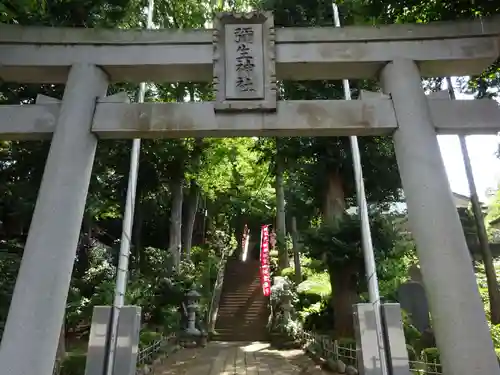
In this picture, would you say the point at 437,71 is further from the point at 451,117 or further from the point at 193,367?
the point at 193,367

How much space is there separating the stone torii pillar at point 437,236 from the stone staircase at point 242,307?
521 inches

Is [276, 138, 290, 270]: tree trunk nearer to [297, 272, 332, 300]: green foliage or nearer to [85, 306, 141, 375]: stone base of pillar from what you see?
[297, 272, 332, 300]: green foliage

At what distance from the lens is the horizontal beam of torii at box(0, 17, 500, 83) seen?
510cm

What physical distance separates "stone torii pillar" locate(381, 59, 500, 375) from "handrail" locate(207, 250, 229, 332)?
14.4 m

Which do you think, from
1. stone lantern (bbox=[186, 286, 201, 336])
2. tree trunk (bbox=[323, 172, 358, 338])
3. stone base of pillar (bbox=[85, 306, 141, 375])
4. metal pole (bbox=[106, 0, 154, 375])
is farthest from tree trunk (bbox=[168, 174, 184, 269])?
stone base of pillar (bbox=[85, 306, 141, 375])

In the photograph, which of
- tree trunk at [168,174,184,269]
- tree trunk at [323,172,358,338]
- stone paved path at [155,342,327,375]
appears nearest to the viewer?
stone paved path at [155,342,327,375]

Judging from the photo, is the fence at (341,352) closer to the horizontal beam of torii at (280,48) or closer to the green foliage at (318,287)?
the green foliage at (318,287)

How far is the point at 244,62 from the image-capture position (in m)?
5.15

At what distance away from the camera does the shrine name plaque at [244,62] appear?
4.93m

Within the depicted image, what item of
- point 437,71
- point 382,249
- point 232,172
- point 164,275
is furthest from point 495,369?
point 232,172

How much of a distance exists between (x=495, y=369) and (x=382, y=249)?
5957 mm

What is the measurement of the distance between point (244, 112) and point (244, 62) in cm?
71

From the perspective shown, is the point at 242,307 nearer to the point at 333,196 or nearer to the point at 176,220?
the point at 176,220

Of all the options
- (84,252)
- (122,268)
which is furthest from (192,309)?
(122,268)
